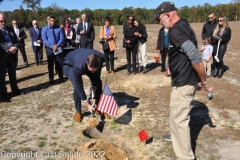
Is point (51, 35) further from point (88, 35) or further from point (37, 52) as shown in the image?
point (37, 52)

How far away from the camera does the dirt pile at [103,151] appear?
350 centimetres

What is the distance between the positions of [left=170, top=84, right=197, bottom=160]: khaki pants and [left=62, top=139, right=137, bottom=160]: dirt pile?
73 cm

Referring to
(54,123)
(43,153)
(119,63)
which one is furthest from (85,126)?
Answer: (119,63)

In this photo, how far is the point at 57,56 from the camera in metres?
7.44

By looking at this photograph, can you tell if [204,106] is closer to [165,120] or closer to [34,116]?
[165,120]

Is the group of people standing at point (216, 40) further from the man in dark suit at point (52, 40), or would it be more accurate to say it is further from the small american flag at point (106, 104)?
the man in dark suit at point (52, 40)

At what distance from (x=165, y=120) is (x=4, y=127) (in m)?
3.24

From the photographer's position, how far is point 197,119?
15.8 ft

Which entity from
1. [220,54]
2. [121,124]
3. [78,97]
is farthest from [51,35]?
[220,54]

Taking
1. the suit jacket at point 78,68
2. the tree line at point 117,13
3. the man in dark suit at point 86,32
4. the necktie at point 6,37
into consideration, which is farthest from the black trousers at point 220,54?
the tree line at point 117,13

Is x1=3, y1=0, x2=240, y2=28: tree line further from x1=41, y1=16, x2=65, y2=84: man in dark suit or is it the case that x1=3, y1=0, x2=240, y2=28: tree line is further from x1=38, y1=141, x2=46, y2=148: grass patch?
x1=38, y1=141, x2=46, y2=148: grass patch

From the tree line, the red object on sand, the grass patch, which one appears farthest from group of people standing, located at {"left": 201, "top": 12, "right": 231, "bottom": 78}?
the tree line

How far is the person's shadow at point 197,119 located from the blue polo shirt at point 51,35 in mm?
4492

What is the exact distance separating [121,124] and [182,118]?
1715 mm
